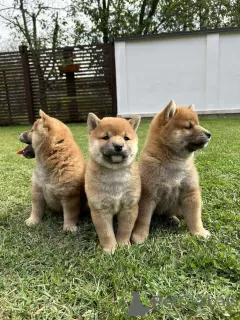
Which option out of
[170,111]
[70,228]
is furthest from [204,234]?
[70,228]

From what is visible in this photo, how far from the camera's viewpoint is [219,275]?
1811 millimetres

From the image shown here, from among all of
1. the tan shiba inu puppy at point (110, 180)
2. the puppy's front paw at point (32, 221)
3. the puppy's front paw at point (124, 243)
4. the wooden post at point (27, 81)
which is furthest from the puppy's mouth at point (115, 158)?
the wooden post at point (27, 81)

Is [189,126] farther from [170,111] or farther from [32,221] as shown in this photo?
[32,221]

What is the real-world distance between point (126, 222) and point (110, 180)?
37 centimetres

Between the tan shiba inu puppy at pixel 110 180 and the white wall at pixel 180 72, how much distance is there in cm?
934

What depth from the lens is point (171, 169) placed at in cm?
230

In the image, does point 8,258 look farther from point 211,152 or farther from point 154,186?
point 211,152

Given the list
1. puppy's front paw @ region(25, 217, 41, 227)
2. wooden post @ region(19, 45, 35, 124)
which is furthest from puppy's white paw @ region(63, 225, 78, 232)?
wooden post @ region(19, 45, 35, 124)

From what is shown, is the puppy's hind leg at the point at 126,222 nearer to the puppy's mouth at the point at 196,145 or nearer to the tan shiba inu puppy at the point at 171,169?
the tan shiba inu puppy at the point at 171,169

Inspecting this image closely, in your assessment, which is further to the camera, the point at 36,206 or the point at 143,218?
the point at 36,206

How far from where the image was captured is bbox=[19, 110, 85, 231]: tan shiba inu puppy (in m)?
2.57

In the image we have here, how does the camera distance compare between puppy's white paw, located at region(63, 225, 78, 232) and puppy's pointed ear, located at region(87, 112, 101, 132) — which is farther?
puppy's white paw, located at region(63, 225, 78, 232)

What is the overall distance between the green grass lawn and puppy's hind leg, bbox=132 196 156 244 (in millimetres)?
103

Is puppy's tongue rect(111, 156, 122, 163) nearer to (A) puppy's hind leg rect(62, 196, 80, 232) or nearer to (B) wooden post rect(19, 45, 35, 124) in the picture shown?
(A) puppy's hind leg rect(62, 196, 80, 232)
